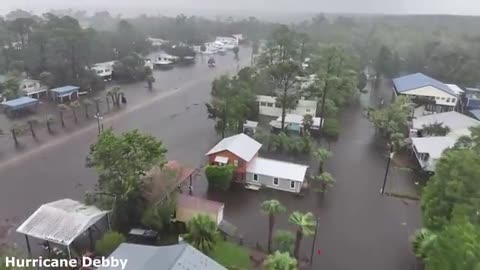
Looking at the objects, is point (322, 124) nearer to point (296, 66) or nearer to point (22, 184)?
point (296, 66)

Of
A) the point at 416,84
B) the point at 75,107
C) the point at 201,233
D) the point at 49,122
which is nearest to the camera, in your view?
the point at 201,233

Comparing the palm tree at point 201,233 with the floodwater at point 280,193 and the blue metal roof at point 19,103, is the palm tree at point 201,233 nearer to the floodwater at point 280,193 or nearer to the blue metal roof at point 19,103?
the floodwater at point 280,193

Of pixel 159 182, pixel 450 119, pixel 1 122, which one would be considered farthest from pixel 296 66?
pixel 1 122

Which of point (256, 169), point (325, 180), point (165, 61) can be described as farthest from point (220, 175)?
point (165, 61)

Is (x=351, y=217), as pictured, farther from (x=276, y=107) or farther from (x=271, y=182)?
(x=276, y=107)

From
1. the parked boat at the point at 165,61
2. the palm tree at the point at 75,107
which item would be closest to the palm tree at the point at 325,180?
the palm tree at the point at 75,107
